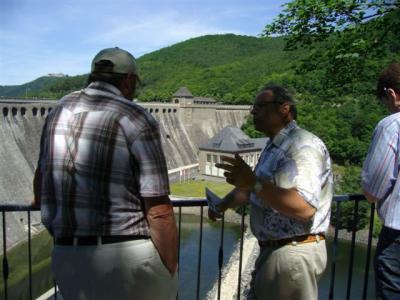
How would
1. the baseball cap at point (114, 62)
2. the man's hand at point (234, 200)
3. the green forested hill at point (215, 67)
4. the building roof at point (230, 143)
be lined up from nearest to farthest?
the baseball cap at point (114, 62)
the man's hand at point (234, 200)
the building roof at point (230, 143)
the green forested hill at point (215, 67)

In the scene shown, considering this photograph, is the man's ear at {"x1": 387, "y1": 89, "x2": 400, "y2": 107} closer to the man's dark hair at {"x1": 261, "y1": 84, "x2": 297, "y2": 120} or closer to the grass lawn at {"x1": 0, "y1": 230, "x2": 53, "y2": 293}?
the man's dark hair at {"x1": 261, "y1": 84, "x2": 297, "y2": 120}

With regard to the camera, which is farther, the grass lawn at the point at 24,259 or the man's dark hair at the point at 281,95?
the grass lawn at the point at 24,259

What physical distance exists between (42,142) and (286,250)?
134 cm

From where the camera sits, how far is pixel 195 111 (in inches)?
1732

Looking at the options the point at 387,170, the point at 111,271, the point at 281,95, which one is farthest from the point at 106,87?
the point at 387,170

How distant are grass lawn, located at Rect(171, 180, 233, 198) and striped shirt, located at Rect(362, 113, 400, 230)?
81.3ft

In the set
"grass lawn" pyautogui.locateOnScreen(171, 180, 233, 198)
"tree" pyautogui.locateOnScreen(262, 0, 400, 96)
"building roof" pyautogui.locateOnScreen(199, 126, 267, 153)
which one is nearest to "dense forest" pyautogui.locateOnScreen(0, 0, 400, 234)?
"tree" pyautogui.locateOnScreen(262, 0, 400, 96)

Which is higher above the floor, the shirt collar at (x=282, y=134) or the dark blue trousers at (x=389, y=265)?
the shirt collar at (x=282, y=134)

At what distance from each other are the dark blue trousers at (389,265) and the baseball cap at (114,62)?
62.6 inches

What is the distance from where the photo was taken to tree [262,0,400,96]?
16.8 feet

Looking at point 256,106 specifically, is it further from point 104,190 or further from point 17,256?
point 17,256

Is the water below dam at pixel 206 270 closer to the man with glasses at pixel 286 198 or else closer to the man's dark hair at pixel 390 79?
the man with glasses at pixel 286 198

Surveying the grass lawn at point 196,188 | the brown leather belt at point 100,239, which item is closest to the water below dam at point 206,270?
the grass lawn at point 196,188

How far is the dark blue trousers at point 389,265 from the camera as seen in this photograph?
2.18 meters
